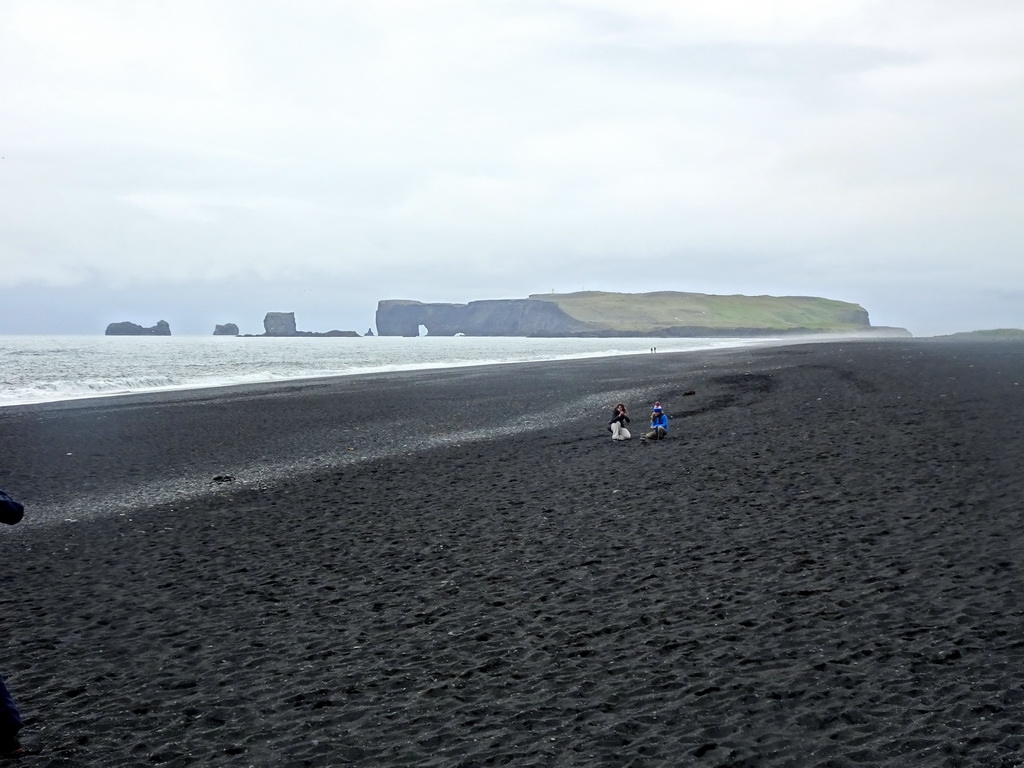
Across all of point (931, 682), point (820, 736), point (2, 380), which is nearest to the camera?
point (820, 736)

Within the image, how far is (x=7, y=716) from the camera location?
532 centimetres

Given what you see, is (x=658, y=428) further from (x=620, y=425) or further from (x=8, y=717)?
(x=8, y=717)

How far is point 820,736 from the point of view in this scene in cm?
519

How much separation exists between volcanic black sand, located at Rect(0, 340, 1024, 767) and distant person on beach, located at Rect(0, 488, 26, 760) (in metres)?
0.16

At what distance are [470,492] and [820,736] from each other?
351 inches

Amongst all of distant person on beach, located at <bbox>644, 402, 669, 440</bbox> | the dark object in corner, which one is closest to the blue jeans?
the dark object in corner

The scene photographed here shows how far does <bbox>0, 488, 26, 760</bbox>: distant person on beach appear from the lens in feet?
17.1

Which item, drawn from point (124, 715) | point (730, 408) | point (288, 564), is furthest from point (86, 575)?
point (730, 408)

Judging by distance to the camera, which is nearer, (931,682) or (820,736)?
(820,736)

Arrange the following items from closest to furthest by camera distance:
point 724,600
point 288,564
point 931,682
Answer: point 931,682
point 724,600
point 288,564

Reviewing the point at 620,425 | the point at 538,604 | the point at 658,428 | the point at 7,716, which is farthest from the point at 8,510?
the point at 658,428

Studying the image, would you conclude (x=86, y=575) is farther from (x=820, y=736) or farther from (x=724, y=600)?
(x=820, y=736)

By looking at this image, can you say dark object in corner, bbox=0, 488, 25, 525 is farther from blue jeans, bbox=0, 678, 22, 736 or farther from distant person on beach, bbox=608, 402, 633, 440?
distant person on beach, bbox=608, 402, 633, 440

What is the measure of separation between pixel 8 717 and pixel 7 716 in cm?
1
